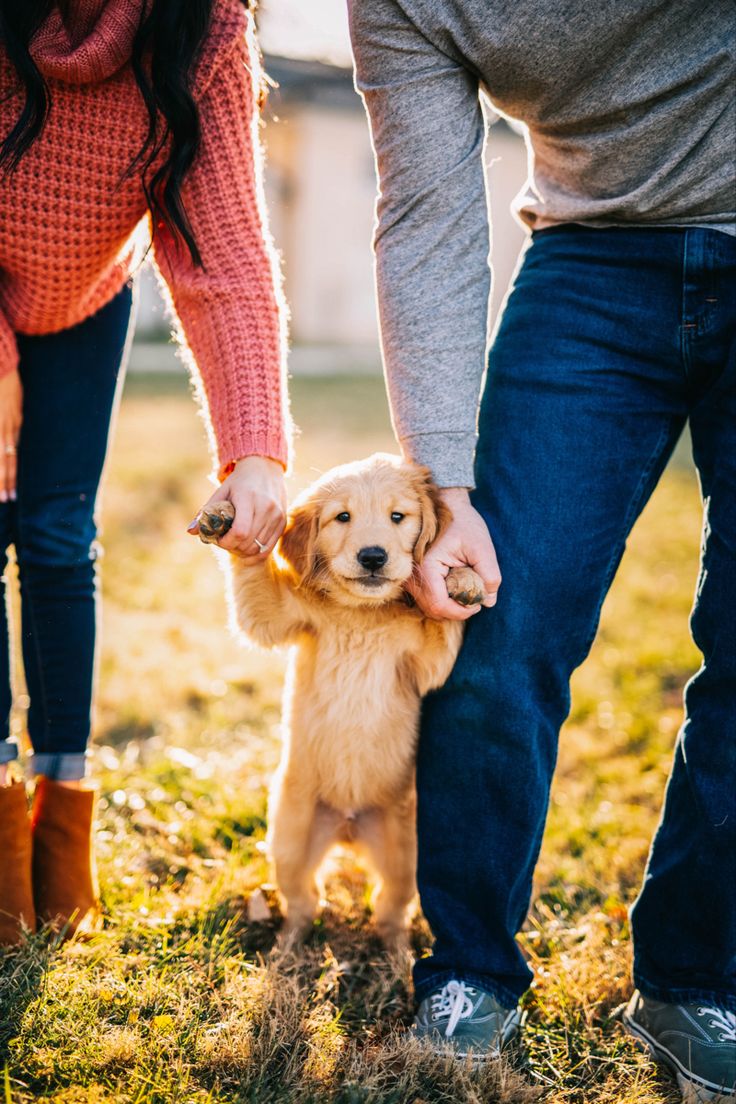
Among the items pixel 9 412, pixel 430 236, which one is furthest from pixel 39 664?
pixel 430 236

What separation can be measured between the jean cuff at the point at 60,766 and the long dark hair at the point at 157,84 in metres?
1.21

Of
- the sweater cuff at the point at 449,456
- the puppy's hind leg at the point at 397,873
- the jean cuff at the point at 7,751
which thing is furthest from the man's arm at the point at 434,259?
the jean cuff at the point at 7,751

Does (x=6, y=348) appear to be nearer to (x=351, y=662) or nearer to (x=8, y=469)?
(x=8, y=469)

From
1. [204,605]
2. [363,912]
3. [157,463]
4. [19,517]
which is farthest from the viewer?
[157,463]

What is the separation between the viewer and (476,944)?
2033mm

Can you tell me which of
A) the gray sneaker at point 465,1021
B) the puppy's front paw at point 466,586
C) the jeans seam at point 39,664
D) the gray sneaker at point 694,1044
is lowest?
the gray sneaker at point 694,1044

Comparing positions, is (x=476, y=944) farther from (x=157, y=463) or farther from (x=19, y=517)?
(x=157, y=463)

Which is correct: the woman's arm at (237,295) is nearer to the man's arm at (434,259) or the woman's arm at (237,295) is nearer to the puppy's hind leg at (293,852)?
the man's arm at (434,259)

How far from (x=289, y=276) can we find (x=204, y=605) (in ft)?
54.6

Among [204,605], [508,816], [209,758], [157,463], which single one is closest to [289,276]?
[157,463]

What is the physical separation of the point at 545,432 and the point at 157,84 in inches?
40.3

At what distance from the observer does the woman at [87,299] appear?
1.89 metres

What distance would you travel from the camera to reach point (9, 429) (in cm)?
215

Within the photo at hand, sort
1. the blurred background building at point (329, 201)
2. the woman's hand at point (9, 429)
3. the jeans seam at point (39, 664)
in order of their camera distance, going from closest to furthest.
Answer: the woman's hand at point (9, 429) → the jeans seam at point (39, 664) → the blurred background building at point (329, 201)
